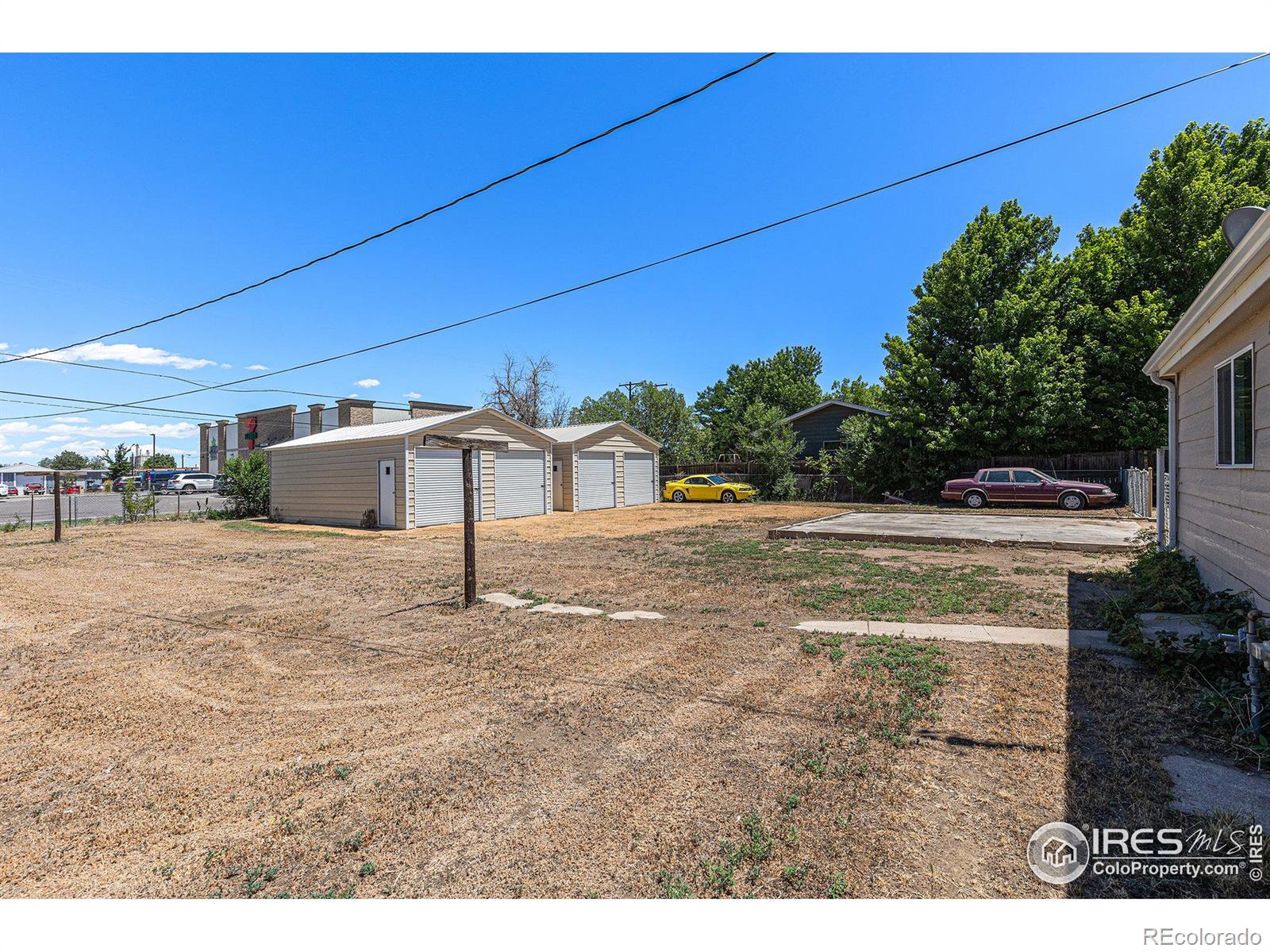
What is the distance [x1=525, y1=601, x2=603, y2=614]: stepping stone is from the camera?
21.1ft

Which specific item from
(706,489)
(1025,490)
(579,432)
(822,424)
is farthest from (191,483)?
(1025,490)

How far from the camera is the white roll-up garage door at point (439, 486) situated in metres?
16.8

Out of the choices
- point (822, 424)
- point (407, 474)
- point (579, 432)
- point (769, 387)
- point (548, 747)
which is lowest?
point (548, 747)

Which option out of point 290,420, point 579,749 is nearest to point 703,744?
point 579,749

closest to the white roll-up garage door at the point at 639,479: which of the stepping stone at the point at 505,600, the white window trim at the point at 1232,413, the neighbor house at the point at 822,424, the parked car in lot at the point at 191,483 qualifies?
the neighbor house at the point at 822,424

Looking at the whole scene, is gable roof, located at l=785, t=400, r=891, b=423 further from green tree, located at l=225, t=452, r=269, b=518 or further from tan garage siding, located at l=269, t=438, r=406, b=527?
green tree, located at l=225, t=452, r=269, b=518

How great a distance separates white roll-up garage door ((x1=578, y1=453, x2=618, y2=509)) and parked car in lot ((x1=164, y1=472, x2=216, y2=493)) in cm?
3200

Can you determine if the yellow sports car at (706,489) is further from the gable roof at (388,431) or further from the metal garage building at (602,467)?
the gable roof at (388,431)

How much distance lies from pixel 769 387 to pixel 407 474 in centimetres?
4338

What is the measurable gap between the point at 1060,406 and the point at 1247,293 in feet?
60.4

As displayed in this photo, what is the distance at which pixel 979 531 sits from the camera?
12.2 m

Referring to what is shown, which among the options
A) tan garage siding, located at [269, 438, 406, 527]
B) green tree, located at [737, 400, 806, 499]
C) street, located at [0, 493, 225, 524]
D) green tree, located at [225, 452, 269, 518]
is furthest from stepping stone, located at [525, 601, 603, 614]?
street, located at [0, 493, 225, 524]

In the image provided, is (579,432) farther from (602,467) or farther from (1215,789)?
(1215,789)

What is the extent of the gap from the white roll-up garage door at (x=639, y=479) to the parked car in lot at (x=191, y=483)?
32.5m
